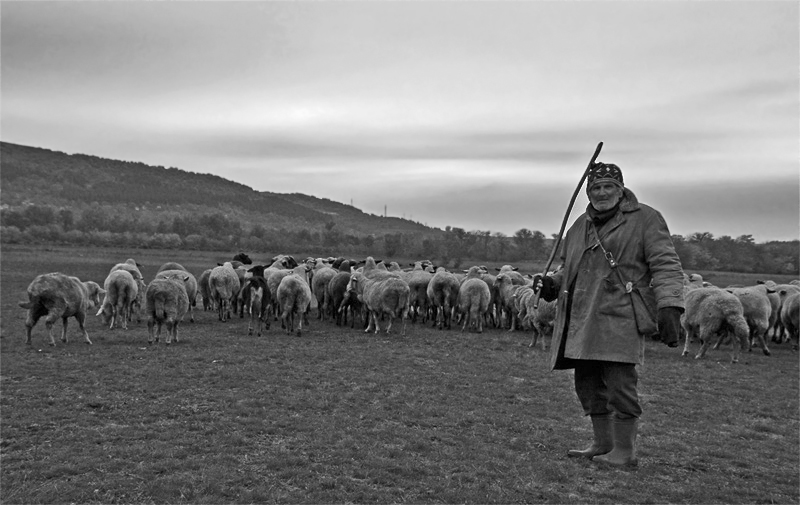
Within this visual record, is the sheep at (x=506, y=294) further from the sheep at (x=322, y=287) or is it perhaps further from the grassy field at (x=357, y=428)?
the sheep at (x=322, y=287)

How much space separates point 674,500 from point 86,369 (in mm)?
10039

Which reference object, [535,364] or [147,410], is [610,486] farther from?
[535,364]

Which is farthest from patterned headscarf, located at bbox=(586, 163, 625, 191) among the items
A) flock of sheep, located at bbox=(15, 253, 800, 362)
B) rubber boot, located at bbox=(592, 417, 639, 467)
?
flock of sheep, located at bbox=(15, 253, 800, 362)

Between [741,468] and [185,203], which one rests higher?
[185,203]

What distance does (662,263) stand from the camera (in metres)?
4.59

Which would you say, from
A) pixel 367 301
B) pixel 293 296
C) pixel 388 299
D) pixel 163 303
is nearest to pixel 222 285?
pixel 293 296

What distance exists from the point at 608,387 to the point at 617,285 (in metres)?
0.93

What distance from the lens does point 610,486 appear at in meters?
5.57

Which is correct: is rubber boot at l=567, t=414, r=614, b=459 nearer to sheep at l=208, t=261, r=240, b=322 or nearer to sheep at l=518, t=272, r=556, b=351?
sheep at l=518, t=272, r=556, b=351

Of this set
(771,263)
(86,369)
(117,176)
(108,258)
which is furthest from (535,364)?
(117,176)

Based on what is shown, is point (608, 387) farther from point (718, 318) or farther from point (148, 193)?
point (148, 193)

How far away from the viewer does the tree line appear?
6150cm

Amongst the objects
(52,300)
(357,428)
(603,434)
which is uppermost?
(603,434)

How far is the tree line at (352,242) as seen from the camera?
61.5 metres
